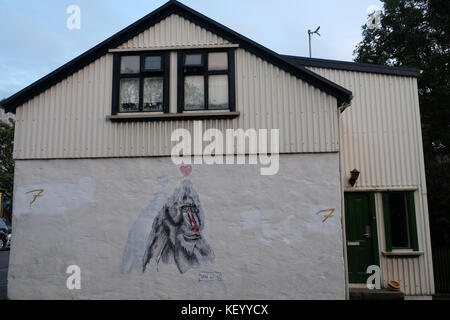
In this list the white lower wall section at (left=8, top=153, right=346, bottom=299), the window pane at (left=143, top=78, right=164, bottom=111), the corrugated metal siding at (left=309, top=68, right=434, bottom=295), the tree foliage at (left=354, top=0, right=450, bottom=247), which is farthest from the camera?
the tree foliage at (left=354, top=0, right=450, bottom=247)

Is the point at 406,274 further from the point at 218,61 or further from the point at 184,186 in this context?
the point at 218,61

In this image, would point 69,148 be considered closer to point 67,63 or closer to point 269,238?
point 67,63

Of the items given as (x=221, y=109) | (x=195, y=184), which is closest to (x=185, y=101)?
(x=221, y=109)

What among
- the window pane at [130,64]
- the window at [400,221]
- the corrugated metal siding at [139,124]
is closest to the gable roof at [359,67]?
the corrugated metal siding at [139,124]

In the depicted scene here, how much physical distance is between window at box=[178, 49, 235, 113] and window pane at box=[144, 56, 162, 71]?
1.67 feet

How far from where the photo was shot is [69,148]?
8422mm

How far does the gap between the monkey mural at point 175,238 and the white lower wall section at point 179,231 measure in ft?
0.07

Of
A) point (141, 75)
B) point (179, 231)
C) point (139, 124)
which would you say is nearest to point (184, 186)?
point (179, 231)

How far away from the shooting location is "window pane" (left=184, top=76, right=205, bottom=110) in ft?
27.9

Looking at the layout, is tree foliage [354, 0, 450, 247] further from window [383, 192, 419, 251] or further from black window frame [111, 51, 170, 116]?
black window frame [111, 51, 170, 116]

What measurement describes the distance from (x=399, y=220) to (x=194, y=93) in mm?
6013
